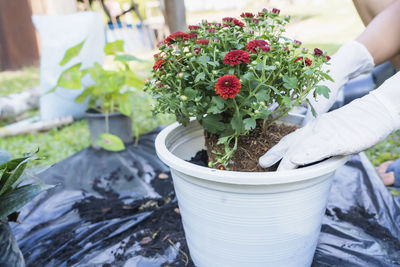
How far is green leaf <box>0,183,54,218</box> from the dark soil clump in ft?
1.70

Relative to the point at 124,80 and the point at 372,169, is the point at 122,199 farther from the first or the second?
the point at 372,169

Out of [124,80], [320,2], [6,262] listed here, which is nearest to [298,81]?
[6,262]

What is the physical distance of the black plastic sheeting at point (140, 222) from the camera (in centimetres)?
111

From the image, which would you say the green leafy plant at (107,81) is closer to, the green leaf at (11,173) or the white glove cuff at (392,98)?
the green leaf at (11,173)

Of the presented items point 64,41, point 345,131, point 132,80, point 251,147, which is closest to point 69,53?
point 132,80

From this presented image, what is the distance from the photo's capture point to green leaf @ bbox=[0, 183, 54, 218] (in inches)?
33.1

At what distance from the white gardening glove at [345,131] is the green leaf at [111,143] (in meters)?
1.17

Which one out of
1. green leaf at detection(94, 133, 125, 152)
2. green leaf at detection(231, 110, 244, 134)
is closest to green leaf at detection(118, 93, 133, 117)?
green leaf at detection(94, 133, 125, 152)

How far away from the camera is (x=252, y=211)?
79 cm

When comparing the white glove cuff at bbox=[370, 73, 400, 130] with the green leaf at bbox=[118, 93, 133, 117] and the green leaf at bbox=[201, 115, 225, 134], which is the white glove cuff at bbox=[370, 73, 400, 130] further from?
the green leaf at bbox=[118, 93, 133, 117]

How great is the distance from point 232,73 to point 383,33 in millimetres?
902

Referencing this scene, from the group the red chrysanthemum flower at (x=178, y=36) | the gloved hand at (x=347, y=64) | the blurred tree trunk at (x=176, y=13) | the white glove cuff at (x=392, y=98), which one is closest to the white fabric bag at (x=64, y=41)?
the blurred tree trunk at (x=176, y=13)

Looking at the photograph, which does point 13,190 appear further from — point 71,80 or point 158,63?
point 71,80

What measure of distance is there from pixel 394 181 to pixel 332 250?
0.63m
